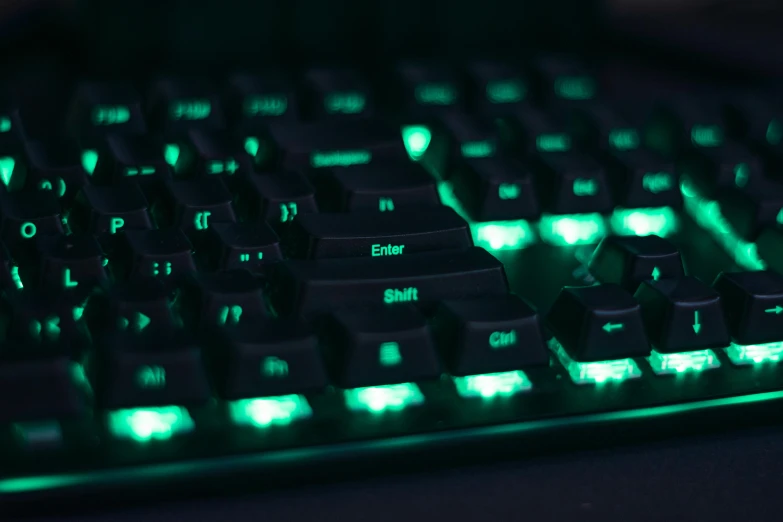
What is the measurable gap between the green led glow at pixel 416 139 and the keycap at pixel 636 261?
0.16m

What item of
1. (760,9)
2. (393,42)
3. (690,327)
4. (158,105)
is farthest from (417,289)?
(760,9)

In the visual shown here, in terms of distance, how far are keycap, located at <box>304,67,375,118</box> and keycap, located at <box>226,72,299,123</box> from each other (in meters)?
0.01

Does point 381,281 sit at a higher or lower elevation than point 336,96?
lower

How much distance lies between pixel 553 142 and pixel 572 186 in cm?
6

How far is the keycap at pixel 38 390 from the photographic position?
383mm

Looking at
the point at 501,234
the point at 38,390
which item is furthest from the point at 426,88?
the point at 38,390

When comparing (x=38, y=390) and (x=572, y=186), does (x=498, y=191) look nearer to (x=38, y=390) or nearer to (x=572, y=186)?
(x=572, y=186)

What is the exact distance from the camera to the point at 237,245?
1.55ft

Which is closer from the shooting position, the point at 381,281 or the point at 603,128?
the point at 381,281

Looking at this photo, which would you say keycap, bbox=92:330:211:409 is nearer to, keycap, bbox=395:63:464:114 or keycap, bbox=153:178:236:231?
keycap, bbox=153:178:236:231

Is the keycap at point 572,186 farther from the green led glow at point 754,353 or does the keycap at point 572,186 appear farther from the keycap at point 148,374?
the keycap at point 148,374

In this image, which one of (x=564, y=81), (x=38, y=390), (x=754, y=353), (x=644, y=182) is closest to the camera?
(x=38, y=390)

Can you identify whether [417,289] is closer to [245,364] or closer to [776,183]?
[245,364]

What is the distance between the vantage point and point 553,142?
620 mm
